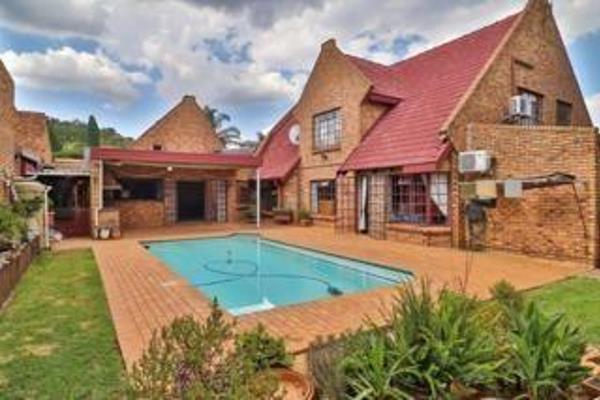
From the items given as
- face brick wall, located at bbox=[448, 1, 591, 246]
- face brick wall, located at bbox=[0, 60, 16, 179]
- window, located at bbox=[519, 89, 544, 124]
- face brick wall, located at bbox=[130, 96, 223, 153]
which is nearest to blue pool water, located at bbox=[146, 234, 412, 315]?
face brick wall, located at bbox=[448, 1, 591, 246]

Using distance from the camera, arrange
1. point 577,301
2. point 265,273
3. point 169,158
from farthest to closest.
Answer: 1. point 169,158
2. point 265,273
3. point 577,301

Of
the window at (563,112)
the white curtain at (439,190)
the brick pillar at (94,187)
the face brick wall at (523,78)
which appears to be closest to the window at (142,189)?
the brick pillar at (94,187)

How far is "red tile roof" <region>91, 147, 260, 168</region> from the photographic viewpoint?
20.0 metres

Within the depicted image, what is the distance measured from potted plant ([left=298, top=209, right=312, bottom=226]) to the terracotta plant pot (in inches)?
768

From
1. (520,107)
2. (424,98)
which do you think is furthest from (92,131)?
(520,107)

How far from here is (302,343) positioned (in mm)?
6168

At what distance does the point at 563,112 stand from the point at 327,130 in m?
11.7

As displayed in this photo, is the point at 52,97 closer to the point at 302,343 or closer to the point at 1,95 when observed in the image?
the point at 1,95

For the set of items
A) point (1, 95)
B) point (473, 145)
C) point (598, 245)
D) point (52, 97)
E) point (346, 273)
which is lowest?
point (346, 273)

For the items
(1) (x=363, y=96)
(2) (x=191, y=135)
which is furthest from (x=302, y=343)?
(2) (x=191, y=135)

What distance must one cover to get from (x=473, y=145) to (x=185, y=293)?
10742 mm

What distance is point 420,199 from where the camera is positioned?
1731 cm

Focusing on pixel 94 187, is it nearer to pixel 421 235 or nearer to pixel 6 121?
pixel 6 121

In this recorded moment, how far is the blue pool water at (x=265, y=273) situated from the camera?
1064 cm
